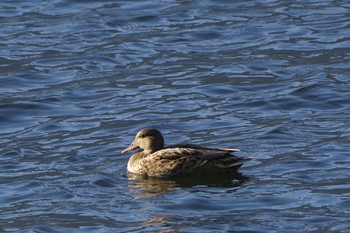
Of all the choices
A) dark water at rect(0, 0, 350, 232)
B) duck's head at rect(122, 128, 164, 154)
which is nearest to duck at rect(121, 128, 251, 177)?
duck's head at rect(122, 128, 164, 154)

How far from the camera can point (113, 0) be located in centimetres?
2523

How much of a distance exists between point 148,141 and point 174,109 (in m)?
2.42

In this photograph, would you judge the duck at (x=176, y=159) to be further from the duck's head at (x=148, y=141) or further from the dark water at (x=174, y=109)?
the dark water at (x=174, y=109)

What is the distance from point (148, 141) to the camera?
15727 millimetres

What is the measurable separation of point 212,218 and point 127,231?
2.89 feet

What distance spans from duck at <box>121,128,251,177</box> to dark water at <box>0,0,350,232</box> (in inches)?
9.0

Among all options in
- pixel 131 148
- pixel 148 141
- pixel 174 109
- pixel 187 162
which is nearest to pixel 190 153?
pixel 187 162

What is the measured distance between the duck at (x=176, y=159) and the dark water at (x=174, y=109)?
23 centimetres

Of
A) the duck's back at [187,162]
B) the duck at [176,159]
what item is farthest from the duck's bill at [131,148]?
the duck's back at [187,162]

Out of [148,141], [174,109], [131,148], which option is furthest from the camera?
[174,109]

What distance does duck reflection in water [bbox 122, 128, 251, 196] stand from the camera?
15172mm

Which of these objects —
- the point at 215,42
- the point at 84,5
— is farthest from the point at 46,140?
the point at 84,5

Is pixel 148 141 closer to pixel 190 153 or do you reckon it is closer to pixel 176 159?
pixel 176 159

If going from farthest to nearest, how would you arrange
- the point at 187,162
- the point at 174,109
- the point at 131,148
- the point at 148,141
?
the point at 174,109 < the point at 131,148 < the point at 148,141 < the point at 187,162
